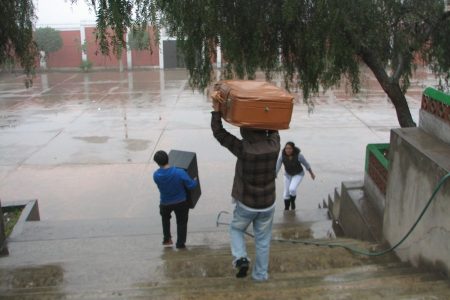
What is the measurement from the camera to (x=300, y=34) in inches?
245

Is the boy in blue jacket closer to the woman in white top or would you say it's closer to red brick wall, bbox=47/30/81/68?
the woman in white top

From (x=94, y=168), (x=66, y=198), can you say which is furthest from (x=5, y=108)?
(x=66, y=198)

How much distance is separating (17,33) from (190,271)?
3576 millimetres

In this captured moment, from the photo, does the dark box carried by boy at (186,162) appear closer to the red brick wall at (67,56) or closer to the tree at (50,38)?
the tree at (50,38)

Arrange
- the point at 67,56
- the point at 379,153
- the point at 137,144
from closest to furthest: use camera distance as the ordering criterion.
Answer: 1. the point at 379,153
2. the point at 137,144
3. the point at 67,56

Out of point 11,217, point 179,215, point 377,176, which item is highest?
point 377,176

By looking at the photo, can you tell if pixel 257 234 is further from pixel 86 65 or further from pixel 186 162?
pixel 86 65

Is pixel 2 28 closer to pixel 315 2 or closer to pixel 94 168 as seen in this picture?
pixel 315 2

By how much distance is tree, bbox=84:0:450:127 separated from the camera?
5.67m

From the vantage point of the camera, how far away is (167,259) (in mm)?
5023

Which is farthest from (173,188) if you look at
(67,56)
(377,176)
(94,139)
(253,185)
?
(67,56)

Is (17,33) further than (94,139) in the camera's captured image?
No

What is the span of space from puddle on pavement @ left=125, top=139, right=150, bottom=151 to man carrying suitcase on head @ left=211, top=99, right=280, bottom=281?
9321mm

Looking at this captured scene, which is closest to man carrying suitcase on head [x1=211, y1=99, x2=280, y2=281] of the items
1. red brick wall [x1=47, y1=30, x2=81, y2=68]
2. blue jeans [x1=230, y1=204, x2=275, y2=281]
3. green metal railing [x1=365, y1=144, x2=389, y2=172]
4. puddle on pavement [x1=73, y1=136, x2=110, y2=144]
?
blue jeans [x1=230, y1=204, x2=275, y2=281]
